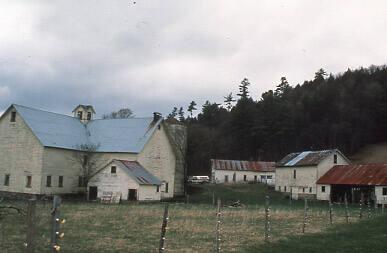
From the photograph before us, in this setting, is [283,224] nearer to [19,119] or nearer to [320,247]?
[320,247]

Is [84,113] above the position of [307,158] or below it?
above

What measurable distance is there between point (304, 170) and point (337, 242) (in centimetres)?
4947

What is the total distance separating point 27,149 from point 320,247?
42.7 m

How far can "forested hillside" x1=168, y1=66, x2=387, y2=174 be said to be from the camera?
107 metres

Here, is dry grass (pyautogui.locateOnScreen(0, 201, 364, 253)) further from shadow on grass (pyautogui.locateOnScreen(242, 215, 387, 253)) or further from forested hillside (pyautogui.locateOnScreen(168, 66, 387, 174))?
forested hillside (pyautogui.locateOnScreen(168, 66, 387, 174))

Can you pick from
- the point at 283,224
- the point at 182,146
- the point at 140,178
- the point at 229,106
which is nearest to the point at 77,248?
the point at 283,224

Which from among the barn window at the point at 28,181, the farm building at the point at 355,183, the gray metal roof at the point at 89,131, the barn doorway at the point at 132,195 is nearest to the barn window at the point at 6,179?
the barn window at the point at 28,181

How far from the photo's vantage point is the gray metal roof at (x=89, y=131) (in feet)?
181

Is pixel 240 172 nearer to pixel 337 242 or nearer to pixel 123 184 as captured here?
pixel 123 184

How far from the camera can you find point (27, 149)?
53.8 metres

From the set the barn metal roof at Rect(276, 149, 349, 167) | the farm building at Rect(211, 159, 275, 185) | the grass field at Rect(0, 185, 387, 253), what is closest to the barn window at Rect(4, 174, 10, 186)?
the grass field at Rect(0, 185, 387, 253)

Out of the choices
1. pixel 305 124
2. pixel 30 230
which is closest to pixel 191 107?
pixel 305 124

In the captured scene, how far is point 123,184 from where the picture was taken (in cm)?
5125

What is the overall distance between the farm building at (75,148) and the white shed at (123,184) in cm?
471
